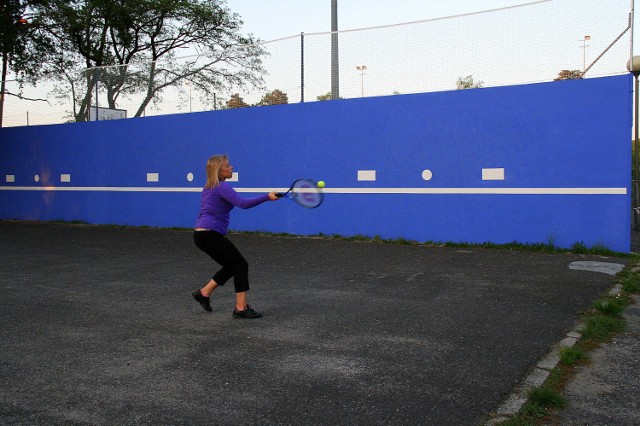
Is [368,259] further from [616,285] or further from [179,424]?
[179,424]

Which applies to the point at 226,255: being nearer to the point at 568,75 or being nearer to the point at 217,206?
the point at 217,206

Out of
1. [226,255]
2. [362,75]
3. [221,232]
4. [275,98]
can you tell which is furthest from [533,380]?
[275,98]

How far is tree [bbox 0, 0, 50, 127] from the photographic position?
1700cm

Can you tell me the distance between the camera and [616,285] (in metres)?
7.42

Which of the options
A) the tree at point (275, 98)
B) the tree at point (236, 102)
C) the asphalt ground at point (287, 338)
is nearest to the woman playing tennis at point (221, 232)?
the asphalt ground at point (287, 338)

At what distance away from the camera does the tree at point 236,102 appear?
1421 cm

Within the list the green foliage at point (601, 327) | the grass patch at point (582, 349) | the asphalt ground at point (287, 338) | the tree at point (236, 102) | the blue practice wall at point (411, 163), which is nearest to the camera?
the grass patch at point (582, 349)

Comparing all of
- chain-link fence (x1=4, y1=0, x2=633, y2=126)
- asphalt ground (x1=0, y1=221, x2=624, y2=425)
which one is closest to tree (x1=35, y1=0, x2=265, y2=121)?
chain-link fence (x1=4, y1=0, x2=633, y2=126)

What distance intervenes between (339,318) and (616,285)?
3856 mm

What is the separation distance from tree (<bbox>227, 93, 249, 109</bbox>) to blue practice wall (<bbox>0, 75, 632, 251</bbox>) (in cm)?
36

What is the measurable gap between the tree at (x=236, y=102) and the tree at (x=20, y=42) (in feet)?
25.0

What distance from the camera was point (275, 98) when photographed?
13562 mm

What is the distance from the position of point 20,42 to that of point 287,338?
1686cm

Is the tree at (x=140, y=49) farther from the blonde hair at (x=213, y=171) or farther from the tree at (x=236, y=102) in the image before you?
the blonde hair at (x=213, y=171)
